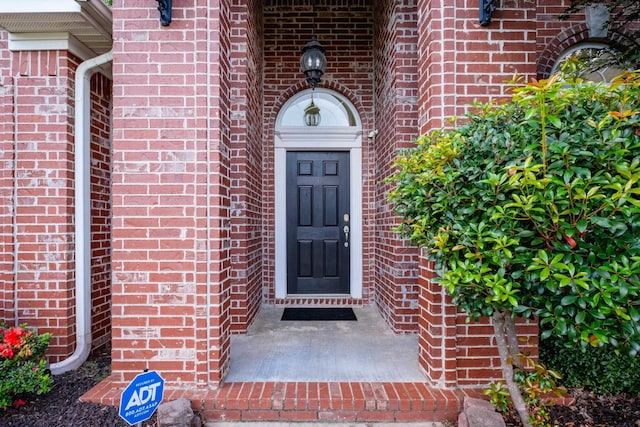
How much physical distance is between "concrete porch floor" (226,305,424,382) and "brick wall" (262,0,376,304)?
0.95 m

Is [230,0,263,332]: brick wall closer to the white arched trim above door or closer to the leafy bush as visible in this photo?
the white arched trim above door

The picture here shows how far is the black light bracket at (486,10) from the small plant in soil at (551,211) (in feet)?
2.76

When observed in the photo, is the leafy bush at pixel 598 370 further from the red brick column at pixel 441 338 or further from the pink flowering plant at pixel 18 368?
the pink flowering plant at pixel 18 368

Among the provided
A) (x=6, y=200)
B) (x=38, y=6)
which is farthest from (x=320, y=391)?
(x=38, y=6)

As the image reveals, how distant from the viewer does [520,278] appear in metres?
1.63

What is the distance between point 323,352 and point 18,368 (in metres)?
2.08

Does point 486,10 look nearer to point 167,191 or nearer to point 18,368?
point 167,191

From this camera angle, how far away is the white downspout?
276 centimetres

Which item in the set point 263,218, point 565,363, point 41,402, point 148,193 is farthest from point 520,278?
point 263,218

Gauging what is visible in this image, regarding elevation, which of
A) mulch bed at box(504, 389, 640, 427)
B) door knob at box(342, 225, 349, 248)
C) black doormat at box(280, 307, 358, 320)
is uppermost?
door knob at box(342, 225, 349, 248)

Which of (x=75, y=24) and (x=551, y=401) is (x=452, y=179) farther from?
(x=75, y=24)

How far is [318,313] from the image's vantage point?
4125 mm

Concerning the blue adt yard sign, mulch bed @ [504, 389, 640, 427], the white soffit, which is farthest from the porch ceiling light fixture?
mulch bed @ [504, 389, 640, 427]

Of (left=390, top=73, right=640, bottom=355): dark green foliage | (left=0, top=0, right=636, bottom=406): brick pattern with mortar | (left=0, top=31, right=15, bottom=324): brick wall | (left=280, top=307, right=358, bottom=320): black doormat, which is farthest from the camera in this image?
(left=280, top=307, right=358, bottom=320): black doormat
